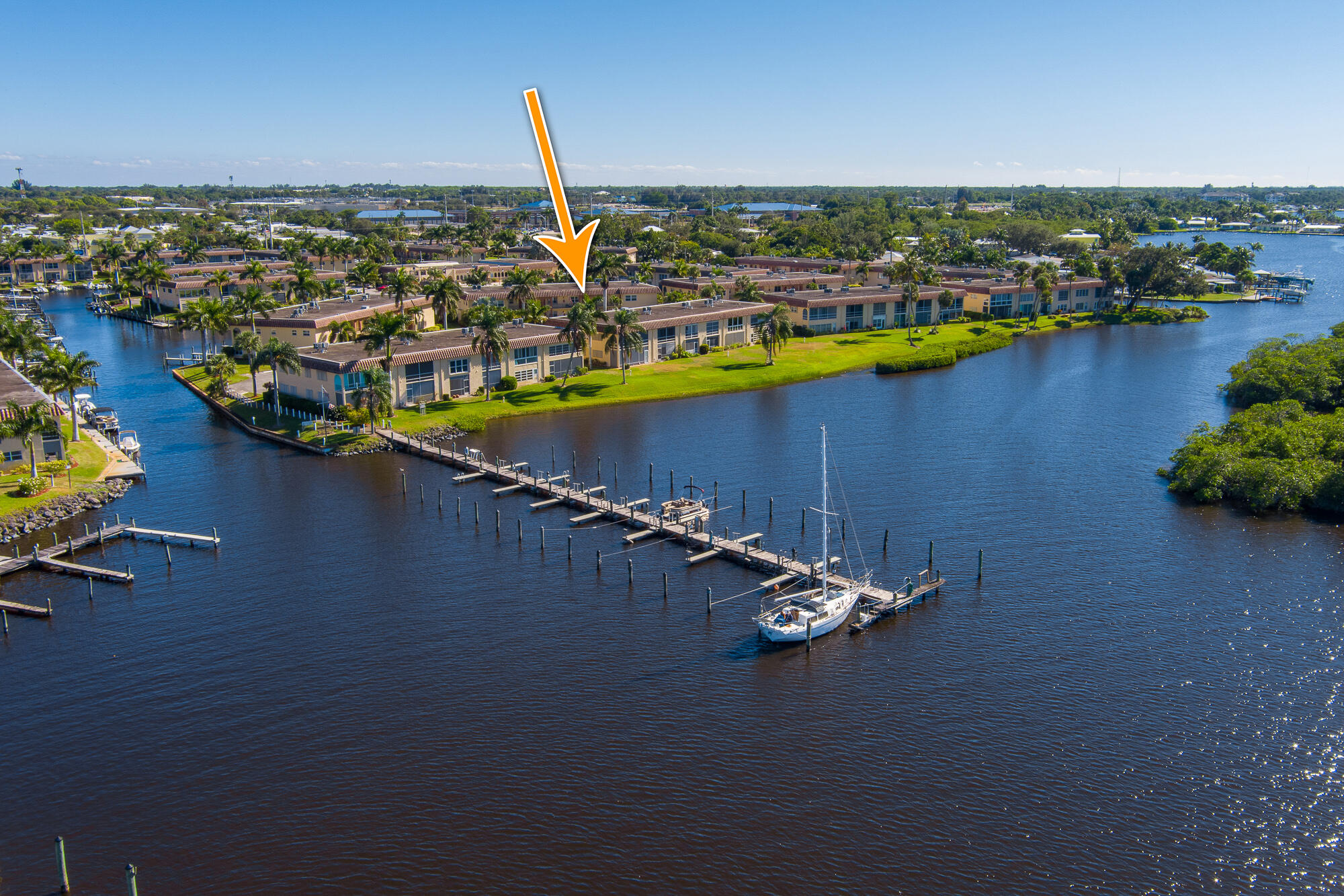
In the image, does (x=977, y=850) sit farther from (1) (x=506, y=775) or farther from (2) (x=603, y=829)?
(1) (x=506, y=775)

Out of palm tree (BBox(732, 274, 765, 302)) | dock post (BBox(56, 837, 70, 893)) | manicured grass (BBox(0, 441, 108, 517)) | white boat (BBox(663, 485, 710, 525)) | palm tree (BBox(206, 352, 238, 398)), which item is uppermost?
palm tree (BBox(732, 274, 765, 302))

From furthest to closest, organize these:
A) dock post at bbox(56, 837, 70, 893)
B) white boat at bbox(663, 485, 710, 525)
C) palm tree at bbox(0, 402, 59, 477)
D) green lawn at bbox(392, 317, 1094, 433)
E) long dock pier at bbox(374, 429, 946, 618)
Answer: green lawn at bbox(392, 317, 1094, 433), palm tree at bbox(0, 402, 59, 477), white boat at bbox(663, 485, 710, 525), long dock pier at bbox(374, 429, 946, 618), dock post at bbox(56, 837, 70, 893)

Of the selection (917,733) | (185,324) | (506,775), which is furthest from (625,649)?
(185,324)

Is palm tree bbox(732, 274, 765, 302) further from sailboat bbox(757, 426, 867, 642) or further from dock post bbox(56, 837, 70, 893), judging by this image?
dock post bbox(56, 837, 70, 893)

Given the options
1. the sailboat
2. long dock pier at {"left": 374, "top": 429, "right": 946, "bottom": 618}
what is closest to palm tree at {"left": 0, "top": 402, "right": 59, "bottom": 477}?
long dock pier at {"left": 374, "top": 429, "right": 946, "bottom": 618}

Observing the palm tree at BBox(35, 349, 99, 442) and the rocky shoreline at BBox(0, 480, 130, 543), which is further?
the palm tree at BBox(35, 349, 99, 442)

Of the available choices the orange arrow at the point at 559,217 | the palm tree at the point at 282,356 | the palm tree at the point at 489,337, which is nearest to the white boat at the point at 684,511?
the orange arrow at the point at 559,217
